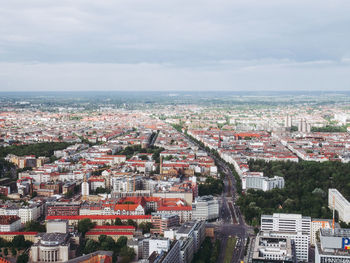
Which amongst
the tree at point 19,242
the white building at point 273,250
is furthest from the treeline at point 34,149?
the white building at point 273,250

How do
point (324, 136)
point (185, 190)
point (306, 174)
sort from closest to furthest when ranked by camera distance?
point (185, 190), point (306, 174), point (324, 136)

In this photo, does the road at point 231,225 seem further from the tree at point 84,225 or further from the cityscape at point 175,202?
the tree at point 84,225

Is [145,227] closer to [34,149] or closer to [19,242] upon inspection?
[19,242]

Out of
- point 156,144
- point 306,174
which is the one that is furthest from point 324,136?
point 306,174

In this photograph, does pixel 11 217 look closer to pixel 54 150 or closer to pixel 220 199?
pixel 220 199

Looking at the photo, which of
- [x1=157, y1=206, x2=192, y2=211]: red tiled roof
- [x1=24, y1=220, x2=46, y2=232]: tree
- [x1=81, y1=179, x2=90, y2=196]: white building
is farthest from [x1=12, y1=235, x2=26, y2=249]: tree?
[x1=81, y1=179, x2=90, y2=196]: white building

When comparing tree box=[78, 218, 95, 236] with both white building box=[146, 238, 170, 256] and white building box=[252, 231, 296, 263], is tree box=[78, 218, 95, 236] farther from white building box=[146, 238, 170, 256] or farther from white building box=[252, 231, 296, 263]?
white building box=[252, 231, 296, 263]

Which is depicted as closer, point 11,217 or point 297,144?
point 11,217
